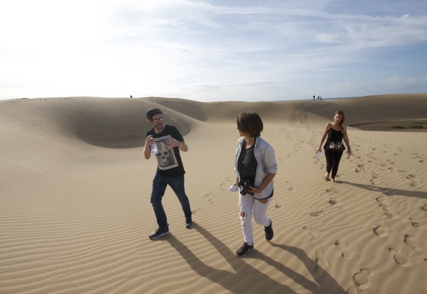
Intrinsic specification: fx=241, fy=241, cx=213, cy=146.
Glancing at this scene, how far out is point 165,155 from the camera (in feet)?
11.5

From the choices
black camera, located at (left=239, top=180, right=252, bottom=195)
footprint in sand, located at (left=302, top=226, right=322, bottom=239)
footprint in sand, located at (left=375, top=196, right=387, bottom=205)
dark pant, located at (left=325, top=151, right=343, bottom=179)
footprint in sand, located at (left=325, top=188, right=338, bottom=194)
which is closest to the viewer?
black camera, located at (left=239, top=180, right=252, bottom=195)

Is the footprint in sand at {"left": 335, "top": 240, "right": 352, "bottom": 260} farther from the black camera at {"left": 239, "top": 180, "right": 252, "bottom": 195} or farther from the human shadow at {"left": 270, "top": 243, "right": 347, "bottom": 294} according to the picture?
the black camera at {"left": 239, "top": 180, "right": 252, "bottom": 195}

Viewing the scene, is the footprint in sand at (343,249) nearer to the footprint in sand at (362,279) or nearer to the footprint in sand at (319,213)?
the footprint in sand at (362,279)

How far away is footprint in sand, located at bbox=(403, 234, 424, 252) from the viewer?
3.12 metres

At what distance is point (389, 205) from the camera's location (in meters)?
4.50

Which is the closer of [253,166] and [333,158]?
[253,166]

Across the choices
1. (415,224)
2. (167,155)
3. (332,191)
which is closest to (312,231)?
(415,224)

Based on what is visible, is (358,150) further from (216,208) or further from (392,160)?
(216,208)

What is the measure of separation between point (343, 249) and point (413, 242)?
0.97 m

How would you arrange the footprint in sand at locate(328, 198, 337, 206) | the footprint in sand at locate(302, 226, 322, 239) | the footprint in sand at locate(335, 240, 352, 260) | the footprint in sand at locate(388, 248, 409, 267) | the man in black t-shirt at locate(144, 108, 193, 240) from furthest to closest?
1. the footprint in sand at locate(328, 198, 337, 206)
2. the footprint in sand at locate(302, 226, 322, 239)
3. the man in black t-shirt at locate(144, 108, 193, 240)
4. the footprint in sand at locate(335, 240, 352, 260)
5. the footprint in sand at locate(388, 248, 409, 267)

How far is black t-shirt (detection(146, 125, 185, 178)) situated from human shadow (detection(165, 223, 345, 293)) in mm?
1144

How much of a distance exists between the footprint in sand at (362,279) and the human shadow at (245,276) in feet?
0.76

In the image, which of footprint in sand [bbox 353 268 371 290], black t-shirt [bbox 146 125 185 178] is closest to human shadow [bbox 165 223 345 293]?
footprint in sand [bbox 353 268 371 290]

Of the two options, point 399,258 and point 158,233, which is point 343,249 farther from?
point 158,233
